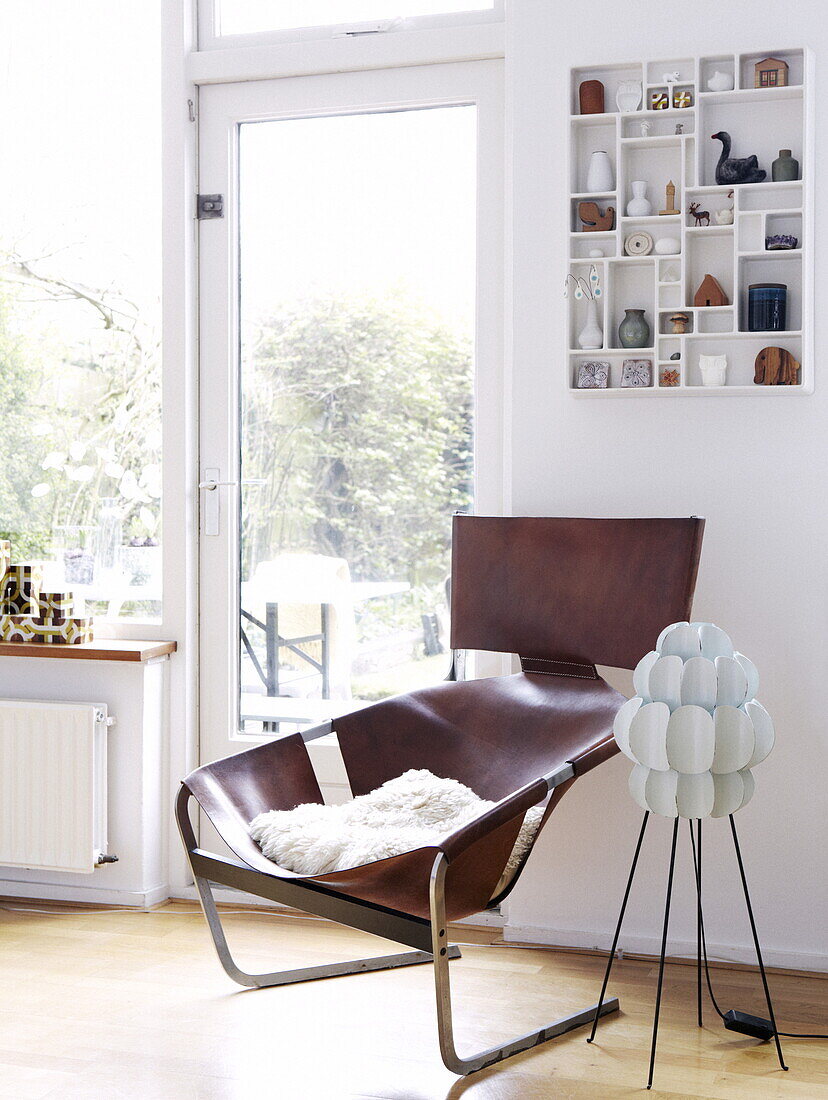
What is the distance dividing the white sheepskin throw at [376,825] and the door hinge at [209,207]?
1625mm

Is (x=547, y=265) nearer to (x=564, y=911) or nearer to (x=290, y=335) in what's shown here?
(x=290, y=335)

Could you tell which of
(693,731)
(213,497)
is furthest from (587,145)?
(693,731)

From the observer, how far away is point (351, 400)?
3031 millimetres

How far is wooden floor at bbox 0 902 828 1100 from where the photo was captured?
2.05 metres

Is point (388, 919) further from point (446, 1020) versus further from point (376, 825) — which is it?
point (376, 825)

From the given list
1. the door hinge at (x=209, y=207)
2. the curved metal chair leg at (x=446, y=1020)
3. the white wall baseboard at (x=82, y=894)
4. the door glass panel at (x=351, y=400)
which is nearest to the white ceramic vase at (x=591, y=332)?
the door glass panel at (x=351, y=400)

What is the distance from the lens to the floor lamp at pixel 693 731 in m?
2.01

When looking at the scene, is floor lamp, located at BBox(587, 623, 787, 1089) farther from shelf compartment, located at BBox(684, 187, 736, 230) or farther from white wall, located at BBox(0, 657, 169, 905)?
white wall, located at BBox(0, 657, 169, 905)

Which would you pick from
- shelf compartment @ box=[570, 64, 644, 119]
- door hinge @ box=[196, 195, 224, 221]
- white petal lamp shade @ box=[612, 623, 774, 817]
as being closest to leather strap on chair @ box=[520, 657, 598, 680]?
white petal lamp shade @ box=[612, 623, 774, 817]

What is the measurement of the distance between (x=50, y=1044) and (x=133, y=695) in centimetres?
100

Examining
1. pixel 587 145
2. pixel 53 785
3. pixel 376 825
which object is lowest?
pixel 53 785

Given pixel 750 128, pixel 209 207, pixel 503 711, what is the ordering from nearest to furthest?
pixel 503 711 → pixel 750 128 → pixel 209 207

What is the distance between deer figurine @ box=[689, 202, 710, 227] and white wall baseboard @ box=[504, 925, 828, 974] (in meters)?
1.68

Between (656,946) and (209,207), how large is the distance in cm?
222
